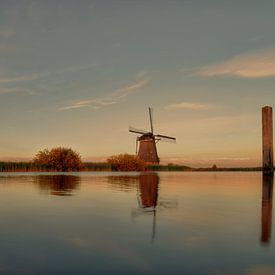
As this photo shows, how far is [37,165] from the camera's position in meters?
45.7

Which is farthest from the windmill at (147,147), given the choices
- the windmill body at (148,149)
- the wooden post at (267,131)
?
the wooden post at (267,131)

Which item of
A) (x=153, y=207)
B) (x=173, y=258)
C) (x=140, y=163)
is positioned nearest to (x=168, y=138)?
(x=140, y=163)

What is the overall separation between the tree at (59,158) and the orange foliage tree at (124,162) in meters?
6.36

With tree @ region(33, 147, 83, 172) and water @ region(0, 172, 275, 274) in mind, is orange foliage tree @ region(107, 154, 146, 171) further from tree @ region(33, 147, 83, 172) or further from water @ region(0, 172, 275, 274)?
water @ region(0, 172, 275, 274)

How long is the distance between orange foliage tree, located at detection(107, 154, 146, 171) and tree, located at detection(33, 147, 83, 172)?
6361mm

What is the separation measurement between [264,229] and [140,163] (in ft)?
154

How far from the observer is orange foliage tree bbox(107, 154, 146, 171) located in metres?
51.1

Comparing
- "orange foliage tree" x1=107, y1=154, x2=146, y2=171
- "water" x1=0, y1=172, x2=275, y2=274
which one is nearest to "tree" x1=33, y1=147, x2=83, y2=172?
"orange foliage tree" x1=107, y1=154, x2=146, y2=171

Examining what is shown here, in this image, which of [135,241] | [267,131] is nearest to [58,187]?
[135,241]

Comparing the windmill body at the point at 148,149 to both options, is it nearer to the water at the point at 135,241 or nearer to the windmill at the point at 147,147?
the windmill at the point at 147,147

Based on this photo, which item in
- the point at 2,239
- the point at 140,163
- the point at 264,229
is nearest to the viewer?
the point at 2,239

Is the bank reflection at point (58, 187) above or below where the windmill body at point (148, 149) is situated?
below

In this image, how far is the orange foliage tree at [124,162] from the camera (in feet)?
168

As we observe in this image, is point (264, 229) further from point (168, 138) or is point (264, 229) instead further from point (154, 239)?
point (168, 138)
